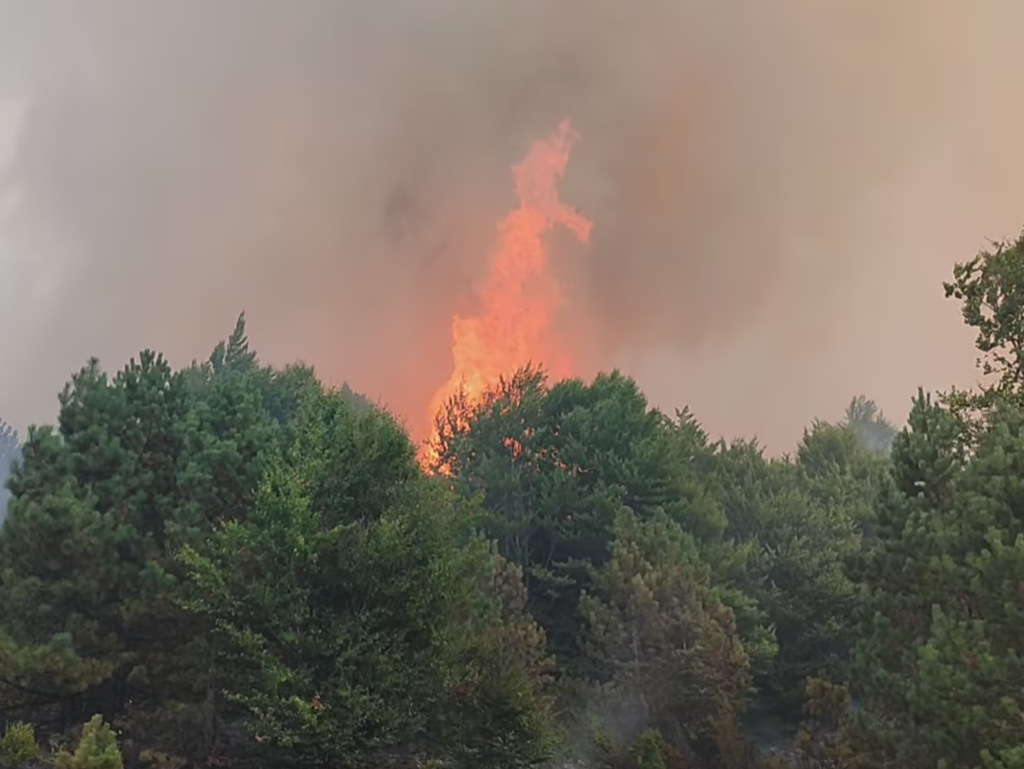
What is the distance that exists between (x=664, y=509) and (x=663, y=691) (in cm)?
1161

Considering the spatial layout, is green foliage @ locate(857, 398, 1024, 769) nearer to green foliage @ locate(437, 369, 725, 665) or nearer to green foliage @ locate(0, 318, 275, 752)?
green foliage @ locate(437, 369, 725, 665)

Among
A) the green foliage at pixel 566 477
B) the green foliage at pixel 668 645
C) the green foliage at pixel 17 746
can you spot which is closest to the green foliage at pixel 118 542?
the green foliage at pixel 17 746

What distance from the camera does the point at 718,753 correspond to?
A: 926 inches

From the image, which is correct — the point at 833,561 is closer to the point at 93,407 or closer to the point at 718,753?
the point at 718,753

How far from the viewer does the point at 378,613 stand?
1714 cm

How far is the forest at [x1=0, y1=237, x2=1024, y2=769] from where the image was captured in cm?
1476

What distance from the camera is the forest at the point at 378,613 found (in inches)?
581

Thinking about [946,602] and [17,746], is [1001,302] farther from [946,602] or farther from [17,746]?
[17,746]

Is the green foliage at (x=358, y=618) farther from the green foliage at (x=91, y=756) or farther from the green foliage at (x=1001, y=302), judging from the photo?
the green foliage at (x=1001, y=302)

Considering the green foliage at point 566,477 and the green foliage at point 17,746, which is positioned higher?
the green foliage at point 566,477

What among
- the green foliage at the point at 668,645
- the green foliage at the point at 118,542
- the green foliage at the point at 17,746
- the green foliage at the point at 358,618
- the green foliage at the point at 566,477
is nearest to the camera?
the green foliage at the point at 17,746

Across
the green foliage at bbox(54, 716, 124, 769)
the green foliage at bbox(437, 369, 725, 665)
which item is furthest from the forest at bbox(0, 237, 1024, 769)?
the green foliage at bbox(437, 369, 725, 665)

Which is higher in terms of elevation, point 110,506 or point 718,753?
point 110,506

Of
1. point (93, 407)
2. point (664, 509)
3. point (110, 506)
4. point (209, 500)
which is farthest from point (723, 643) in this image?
point (93, 407)
